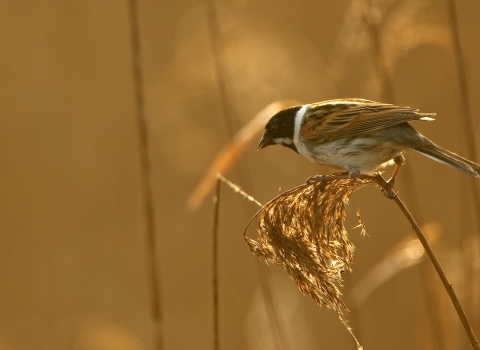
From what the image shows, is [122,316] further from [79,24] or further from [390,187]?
[390,187]

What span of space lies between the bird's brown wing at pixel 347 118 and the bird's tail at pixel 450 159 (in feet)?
0.35

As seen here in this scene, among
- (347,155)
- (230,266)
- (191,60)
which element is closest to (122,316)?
(230,266)

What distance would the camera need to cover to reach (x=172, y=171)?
682cm

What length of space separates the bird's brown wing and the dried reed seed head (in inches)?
24.5

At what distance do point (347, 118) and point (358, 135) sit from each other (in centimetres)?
9

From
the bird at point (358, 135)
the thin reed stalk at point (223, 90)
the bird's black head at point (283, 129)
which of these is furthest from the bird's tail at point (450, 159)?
the thin reed stalk at point (223, 90)

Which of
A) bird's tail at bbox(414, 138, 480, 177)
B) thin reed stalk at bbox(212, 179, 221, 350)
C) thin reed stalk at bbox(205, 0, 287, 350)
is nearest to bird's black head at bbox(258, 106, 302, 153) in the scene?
thin reed stalk at bbox(205, 0, 287, 350)

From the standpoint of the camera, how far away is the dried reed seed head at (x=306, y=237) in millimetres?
1915

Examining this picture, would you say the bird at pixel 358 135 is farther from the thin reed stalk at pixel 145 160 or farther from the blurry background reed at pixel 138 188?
the blurry background reed at pixel 138 188

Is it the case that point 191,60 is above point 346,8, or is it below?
below

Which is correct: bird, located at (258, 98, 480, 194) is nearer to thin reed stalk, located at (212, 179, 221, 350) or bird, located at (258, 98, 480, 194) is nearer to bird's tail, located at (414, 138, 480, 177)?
bird's tail, located at (414, 138, 480, 177)

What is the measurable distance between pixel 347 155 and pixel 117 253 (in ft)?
13.5

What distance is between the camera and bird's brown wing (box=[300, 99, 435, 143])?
256 centimetres

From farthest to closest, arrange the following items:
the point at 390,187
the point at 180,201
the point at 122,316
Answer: the point at 180,201 < the point at 122,316 < the point at 390,187
